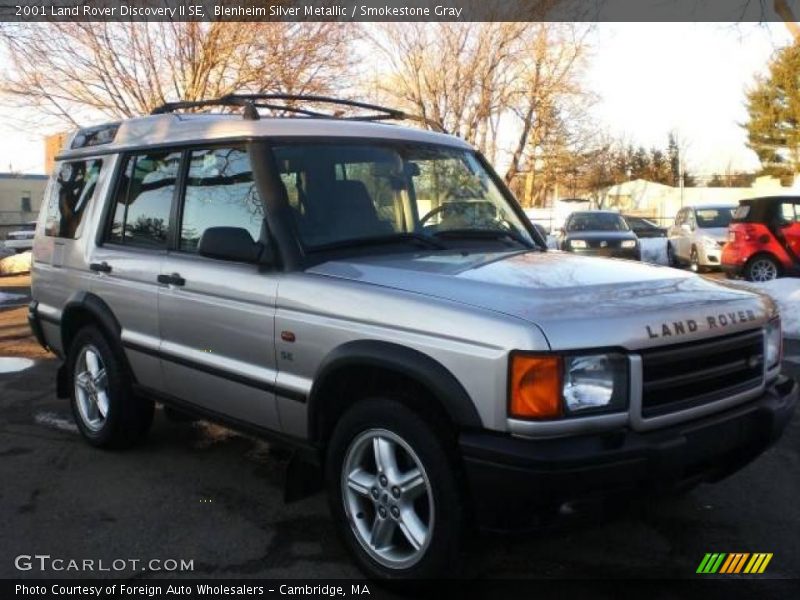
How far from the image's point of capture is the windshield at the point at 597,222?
19.2 m

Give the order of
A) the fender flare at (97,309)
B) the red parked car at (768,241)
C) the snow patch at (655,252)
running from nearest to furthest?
the fender flare at (97,309) < the red parked car at (768,241) < the snow patch at (655,252)

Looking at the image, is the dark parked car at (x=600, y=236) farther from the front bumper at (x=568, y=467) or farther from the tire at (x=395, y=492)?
the front bumper at (x=568, y=467)

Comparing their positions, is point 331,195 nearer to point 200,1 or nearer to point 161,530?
point 161,530

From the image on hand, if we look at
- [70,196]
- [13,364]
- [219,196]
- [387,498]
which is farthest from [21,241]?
[387,498]

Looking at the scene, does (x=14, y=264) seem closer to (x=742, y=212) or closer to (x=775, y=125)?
(x=742, y=212)

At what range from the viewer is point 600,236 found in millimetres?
17812

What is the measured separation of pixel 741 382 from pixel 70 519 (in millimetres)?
3297

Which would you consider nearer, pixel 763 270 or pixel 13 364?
pixel 13 364

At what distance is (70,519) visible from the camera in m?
4.04

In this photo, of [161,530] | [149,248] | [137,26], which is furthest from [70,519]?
[137,26]

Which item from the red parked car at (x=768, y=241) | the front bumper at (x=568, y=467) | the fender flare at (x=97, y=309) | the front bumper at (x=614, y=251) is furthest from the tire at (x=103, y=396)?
the front bumper at (x=614, y=251)

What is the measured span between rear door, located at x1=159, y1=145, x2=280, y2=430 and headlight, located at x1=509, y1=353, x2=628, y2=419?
1.35 meters

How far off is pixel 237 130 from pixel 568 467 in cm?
239

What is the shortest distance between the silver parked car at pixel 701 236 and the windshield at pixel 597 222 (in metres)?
1.29
